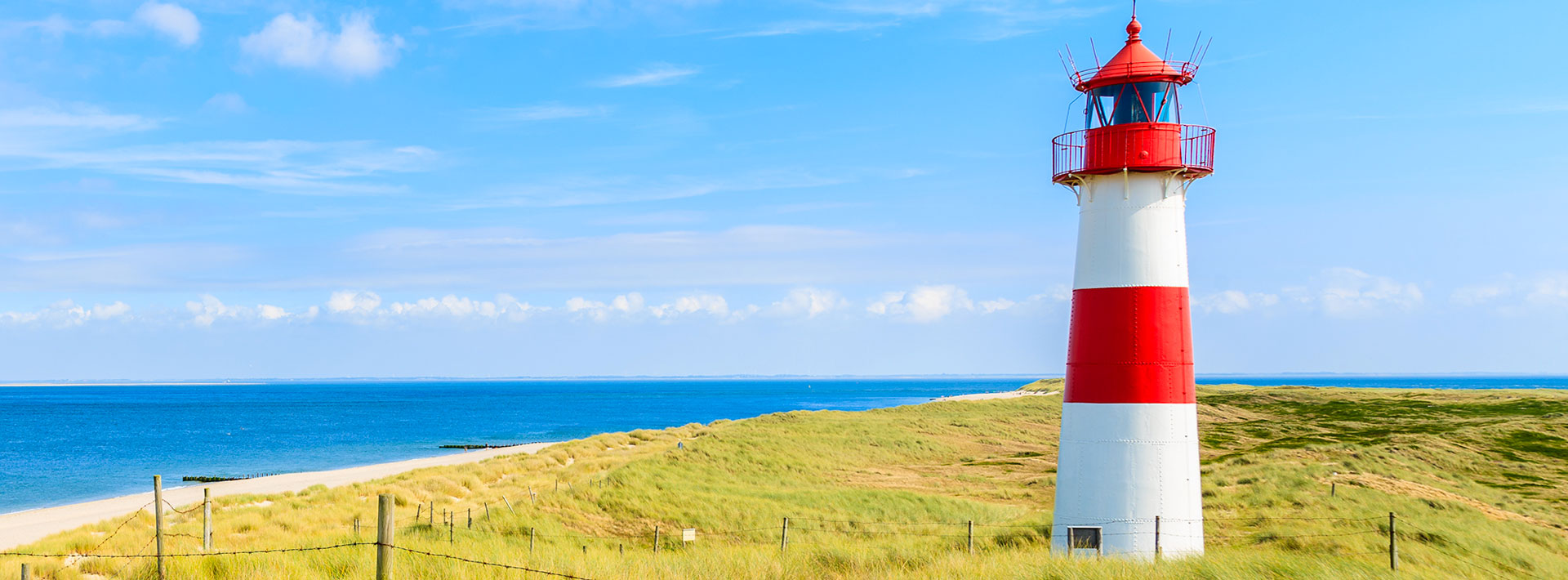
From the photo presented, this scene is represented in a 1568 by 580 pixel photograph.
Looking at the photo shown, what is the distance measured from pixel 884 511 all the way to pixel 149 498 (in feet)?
124

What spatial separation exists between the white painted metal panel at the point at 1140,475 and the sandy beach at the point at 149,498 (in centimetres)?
2793

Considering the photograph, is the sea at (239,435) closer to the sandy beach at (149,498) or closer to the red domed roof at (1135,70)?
the sandy beach at (149,498)

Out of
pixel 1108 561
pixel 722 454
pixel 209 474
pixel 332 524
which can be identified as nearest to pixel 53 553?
pixel 332 524

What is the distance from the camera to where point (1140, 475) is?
11.7 m

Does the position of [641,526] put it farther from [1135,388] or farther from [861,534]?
[1135,388]

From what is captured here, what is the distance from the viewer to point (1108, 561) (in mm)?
11023

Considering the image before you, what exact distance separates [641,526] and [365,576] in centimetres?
1095

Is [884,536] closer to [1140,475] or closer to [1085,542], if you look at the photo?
[1085,542]

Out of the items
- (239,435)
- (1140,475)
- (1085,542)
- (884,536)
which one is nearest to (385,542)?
(1085,542)

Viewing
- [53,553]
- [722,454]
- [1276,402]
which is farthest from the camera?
[1276,402]

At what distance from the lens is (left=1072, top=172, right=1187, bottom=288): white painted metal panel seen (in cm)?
1171

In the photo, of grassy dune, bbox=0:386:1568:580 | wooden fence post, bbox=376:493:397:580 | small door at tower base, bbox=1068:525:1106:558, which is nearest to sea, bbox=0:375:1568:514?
grassy dune, bbox=0:386:1568:580

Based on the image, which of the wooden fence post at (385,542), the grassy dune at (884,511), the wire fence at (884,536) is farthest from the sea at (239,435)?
the wooden fence post at (385,542)

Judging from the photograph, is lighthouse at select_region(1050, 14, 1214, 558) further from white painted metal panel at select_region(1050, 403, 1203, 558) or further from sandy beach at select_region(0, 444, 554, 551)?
→ sandy beach at select_region(0, 444, 554, 551)
